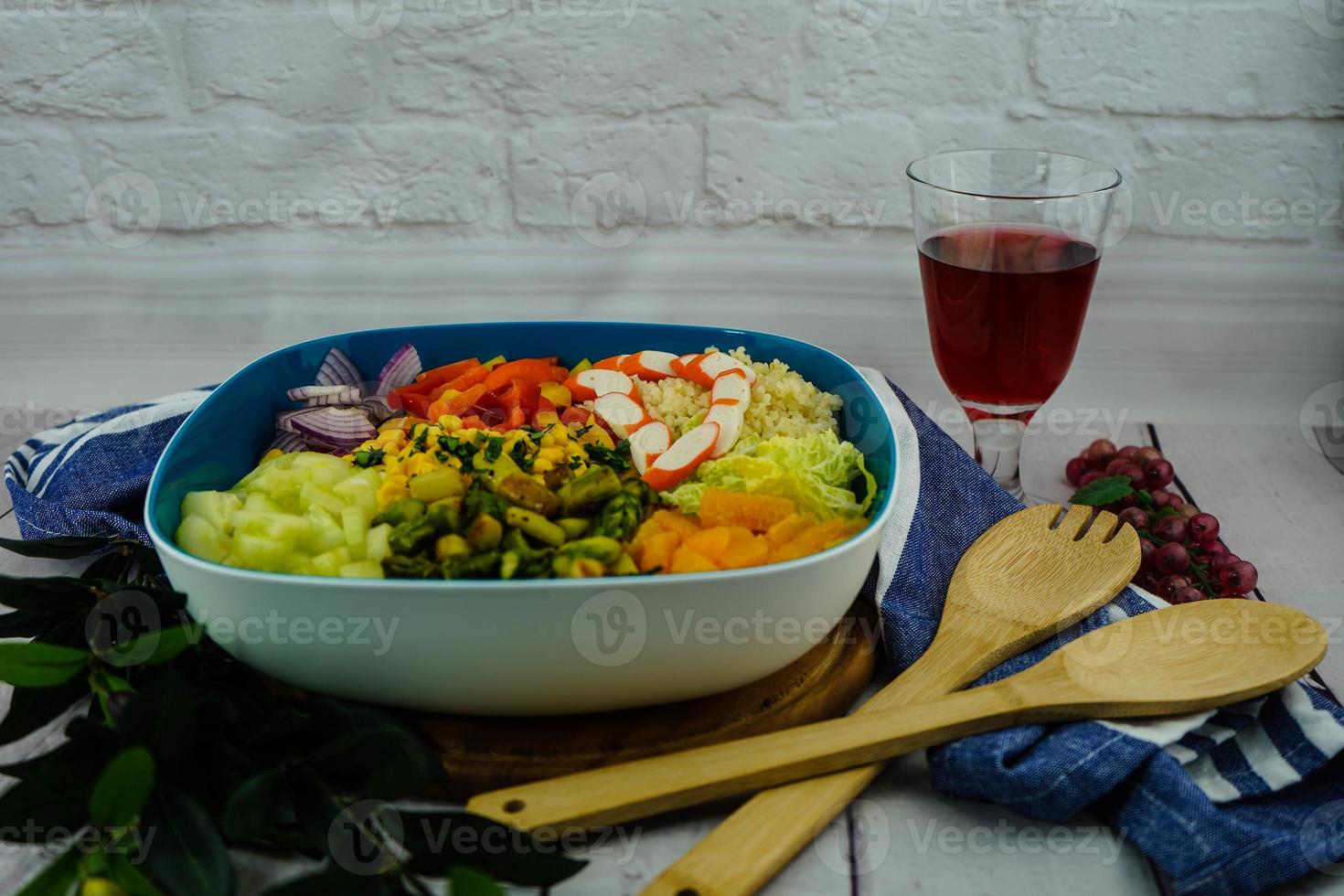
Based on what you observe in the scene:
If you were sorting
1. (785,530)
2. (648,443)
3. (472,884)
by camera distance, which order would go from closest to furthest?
(472,884) → (785,530) → (648,443)

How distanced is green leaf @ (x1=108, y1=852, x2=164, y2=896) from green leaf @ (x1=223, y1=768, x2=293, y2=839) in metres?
0.06

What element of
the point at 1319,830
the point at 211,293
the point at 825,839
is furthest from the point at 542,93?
the point at 1319,830

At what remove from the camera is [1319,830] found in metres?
0.98

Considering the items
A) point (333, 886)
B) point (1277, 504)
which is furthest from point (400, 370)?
point (1277, 504)

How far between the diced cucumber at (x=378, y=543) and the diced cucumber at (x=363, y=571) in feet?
0.06

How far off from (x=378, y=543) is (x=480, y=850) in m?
0.33

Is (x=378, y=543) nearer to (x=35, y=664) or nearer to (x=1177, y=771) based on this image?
(x=35, y=664)

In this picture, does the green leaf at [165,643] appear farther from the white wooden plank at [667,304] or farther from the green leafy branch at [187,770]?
the white wooden plank at [667,304]

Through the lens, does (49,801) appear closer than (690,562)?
Yes

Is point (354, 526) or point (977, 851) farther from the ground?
point (354, 526)

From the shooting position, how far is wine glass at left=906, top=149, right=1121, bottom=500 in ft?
4.66

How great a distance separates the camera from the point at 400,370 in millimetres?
1527

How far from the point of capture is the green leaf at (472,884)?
808mm

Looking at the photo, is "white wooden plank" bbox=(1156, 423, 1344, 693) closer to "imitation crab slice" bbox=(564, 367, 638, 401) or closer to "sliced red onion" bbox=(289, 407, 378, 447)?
"imitation crab slice" bbox=(564, 367, 638, 401)
